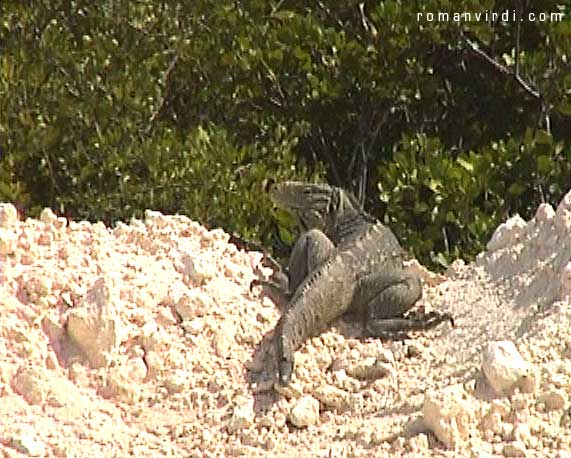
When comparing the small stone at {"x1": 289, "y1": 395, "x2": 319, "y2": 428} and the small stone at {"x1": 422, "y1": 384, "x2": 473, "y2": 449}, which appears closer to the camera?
the small stone at {"x1": 422, "y1": 384, "x2": 473, "y2": 449}

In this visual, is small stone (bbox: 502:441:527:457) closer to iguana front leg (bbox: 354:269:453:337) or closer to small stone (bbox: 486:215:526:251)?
iguana front leg (bbox: 354:269:453:337)

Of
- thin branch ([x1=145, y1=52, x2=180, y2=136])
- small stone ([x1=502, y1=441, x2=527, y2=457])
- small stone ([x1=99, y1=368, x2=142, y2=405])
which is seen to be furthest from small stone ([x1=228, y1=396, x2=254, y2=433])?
thin branch ([x1=145, y1=52, x2=180, y2=136])

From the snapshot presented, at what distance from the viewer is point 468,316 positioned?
5.95m

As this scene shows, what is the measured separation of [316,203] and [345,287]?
48.2 inches

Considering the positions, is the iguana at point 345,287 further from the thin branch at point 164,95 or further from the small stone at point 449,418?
the thin branch at point 164,95

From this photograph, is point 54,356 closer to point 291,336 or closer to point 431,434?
point 291,336

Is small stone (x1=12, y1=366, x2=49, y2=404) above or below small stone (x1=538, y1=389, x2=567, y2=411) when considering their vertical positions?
above

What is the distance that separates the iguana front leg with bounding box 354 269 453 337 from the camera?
5969 millimetres

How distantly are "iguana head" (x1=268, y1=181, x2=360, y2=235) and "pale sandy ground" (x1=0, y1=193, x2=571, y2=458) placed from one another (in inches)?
31.5

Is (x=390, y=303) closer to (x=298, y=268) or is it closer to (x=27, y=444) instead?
(x=298, y=268)

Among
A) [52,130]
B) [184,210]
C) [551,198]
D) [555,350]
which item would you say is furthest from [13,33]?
[555,350]

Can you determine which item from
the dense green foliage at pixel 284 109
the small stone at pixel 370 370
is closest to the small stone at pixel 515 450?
the small stone at pixel 370 370

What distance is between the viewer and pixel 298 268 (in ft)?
20.8

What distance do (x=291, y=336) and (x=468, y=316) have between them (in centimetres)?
78
